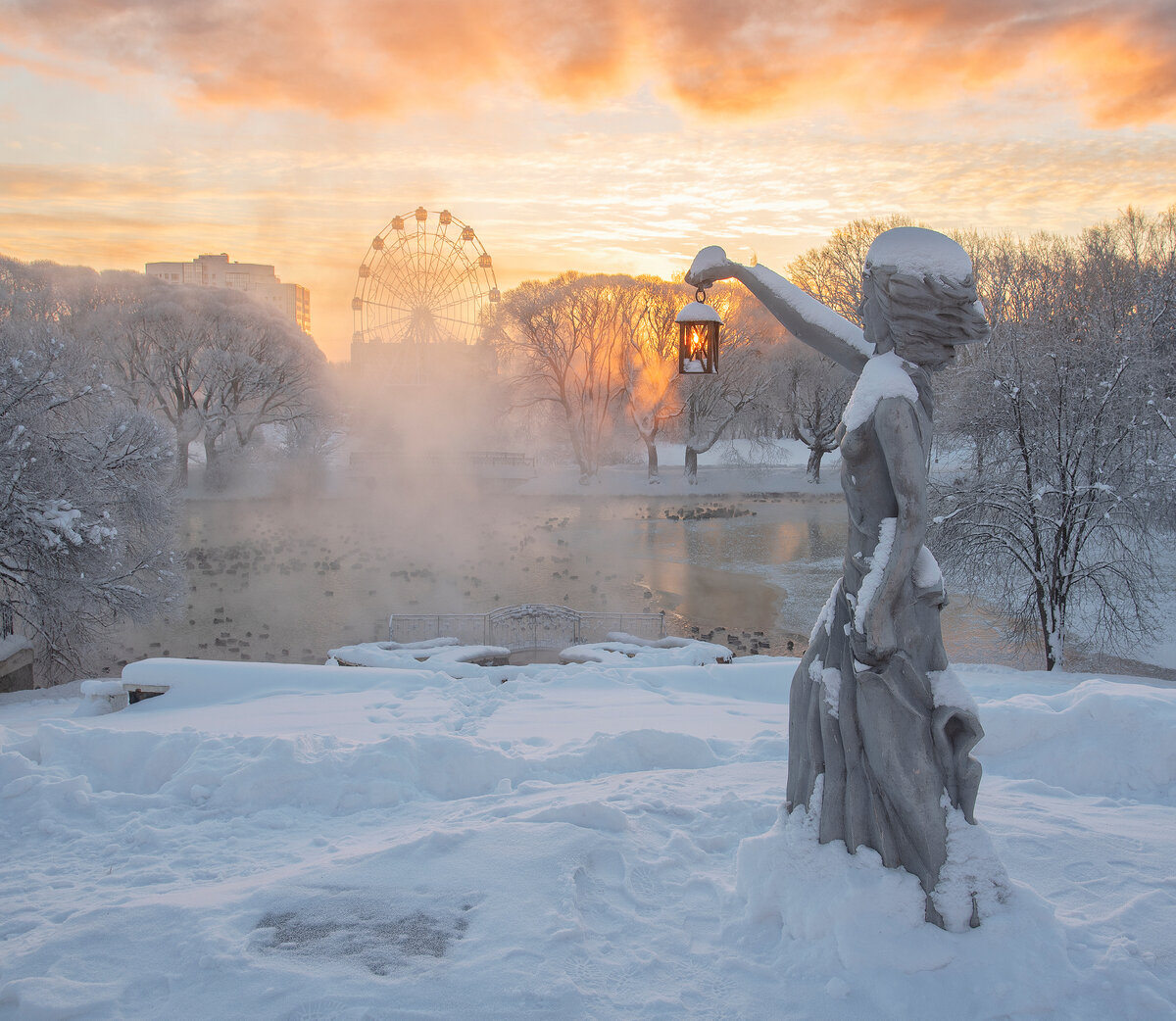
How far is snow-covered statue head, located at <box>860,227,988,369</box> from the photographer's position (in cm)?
345

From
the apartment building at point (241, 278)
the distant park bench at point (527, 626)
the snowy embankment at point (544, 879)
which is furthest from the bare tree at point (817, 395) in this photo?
the apartment building at point (241, 278)

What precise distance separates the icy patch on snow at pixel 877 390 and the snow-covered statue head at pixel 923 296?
0.13m

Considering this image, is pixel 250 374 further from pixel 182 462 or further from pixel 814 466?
pixel 814 466

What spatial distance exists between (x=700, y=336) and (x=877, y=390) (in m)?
2.60

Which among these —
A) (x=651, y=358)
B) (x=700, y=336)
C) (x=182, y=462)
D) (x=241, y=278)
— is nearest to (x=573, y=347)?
(x=651, y=358)

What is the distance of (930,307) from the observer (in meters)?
3.53

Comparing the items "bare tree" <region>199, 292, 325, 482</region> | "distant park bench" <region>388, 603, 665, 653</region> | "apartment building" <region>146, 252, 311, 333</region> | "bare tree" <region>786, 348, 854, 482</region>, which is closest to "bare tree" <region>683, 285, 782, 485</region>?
"bare tree" <region>786, 348, 854, 482</region>

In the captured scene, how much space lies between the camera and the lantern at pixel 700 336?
5.91 meters

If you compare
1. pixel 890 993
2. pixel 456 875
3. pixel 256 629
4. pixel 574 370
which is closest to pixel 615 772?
pixel 456 875

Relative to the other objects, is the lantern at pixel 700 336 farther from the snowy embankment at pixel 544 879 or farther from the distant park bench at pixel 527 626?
the distant park bench at pixel 527 626

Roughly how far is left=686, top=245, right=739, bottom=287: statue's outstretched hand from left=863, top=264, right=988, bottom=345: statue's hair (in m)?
1.15

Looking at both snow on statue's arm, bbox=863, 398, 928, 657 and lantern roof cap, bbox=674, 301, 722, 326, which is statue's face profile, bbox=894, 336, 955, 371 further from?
lantern roof cap, bbox=674, 301, 722, 326

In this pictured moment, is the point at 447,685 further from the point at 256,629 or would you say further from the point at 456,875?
the point at 256,629

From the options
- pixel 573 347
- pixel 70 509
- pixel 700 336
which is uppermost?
pixel 573 347
